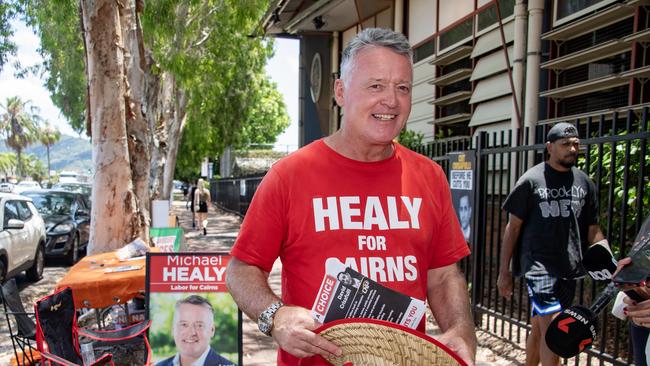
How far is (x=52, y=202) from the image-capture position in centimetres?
1298

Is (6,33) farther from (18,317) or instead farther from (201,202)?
(18,317)

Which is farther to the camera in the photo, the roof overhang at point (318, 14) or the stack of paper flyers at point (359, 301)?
the roof overhang at point (318, 14)

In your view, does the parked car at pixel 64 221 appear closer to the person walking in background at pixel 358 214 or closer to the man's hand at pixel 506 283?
the man's hand at pixel 506 283

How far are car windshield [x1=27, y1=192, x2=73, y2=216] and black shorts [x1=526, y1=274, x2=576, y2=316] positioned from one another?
11.0m

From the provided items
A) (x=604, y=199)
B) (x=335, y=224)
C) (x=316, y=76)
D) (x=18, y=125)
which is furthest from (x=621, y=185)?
(x=18, y=125)

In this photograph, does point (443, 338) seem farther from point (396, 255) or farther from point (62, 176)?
point (62, 176)

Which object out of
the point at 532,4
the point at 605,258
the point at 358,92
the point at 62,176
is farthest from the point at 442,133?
the point at 62,176

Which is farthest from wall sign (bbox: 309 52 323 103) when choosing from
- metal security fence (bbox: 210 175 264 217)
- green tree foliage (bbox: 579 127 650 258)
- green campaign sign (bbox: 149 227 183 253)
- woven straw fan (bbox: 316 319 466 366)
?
woven straw fan (bbox: 316 319 466 366)

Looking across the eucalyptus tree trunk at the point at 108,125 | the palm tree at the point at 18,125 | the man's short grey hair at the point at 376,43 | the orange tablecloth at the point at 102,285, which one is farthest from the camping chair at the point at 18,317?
the palm tree at the point at 18,125

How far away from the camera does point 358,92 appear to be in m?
2.12

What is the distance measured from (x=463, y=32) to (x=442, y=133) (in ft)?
6.31

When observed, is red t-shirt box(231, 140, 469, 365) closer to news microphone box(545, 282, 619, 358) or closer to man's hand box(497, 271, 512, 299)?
news microphone box(545, 282, 619, 358)

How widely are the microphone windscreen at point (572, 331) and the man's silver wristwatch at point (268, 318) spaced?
1.69 m

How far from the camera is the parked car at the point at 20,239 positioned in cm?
904
